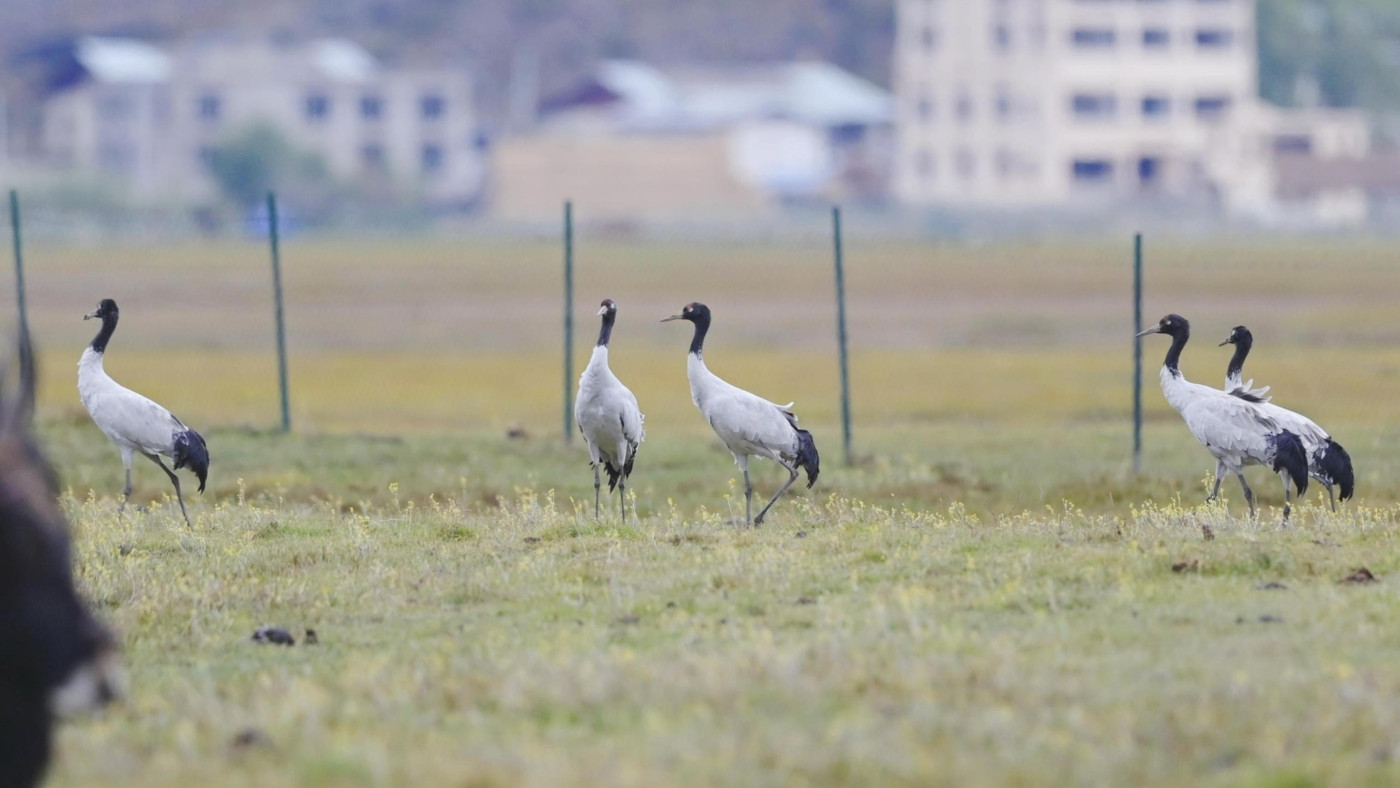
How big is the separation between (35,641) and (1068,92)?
380 feet

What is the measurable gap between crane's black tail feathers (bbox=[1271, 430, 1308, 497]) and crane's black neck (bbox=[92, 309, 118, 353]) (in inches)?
339

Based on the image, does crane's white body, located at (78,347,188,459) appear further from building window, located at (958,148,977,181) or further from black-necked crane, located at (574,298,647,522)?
building window, located at (958,148,977,181)

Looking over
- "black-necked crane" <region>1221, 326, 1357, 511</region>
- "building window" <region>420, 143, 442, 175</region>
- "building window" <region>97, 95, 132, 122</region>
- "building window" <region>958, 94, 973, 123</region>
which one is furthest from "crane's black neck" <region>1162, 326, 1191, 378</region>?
"building window" <region>420, 143, 442, 175</region>

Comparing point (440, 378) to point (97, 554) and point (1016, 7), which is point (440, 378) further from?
point (1016, 7)

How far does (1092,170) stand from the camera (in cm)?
12144

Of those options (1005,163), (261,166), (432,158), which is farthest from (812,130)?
(261,166)

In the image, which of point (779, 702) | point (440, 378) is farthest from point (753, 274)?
point (779, 702)

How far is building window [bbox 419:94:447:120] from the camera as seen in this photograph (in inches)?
5197

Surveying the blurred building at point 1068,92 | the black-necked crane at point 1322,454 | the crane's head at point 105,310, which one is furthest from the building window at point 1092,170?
the crane's head at point 105,310

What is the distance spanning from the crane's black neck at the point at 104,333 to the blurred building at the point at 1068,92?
10490cm

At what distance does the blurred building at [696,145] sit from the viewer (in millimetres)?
113000

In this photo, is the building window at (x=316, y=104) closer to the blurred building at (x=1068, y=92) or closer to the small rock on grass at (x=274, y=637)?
the blurred building at (x=1068, y=92)

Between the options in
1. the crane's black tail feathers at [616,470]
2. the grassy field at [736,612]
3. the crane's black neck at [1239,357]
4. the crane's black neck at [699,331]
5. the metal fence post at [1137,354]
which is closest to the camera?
the grassy field at [736,612]

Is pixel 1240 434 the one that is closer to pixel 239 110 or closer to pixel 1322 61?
pixel 239 110
